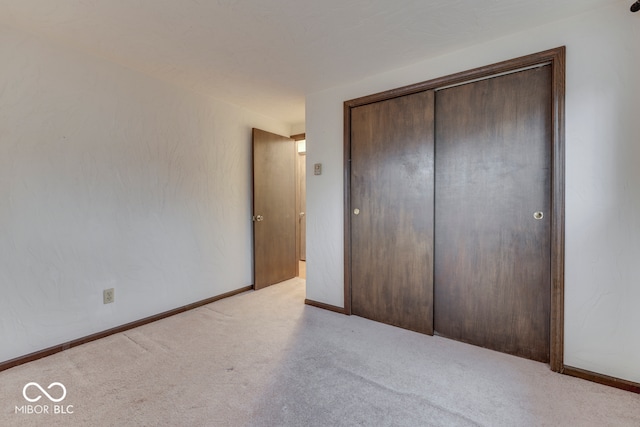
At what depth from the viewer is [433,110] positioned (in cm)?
236

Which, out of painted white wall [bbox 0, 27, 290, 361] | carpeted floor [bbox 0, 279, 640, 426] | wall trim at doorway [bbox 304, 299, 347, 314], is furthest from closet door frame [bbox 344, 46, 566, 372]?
painted white wall [bbox 0, 27, 290, 361]

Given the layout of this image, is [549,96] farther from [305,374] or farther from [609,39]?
[305,374]

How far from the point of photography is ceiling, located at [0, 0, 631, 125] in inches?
66.7

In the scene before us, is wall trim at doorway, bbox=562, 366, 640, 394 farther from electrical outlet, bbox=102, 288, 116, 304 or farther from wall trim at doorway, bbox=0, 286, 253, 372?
electrical outlet, bbox=102, 288, 116, 304

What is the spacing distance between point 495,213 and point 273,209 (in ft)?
8.44

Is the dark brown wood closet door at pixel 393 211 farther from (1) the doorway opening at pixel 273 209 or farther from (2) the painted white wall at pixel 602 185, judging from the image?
(1) the doorway opening at pixel 273 209

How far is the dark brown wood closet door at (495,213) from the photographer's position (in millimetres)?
1981

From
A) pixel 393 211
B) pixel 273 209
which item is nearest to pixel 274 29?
pixel 393 211

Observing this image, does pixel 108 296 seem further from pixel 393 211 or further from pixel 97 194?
pixel 393 211

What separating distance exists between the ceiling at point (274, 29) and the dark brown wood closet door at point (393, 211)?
0.48m

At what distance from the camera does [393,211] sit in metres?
2.59

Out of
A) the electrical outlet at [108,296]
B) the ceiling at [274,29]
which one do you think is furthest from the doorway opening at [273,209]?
the electrical outlet at [108,296]

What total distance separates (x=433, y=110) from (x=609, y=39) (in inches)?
41.3

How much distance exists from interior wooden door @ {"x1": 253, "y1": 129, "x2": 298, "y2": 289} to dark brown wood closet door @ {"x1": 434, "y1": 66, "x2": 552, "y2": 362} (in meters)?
2.13
